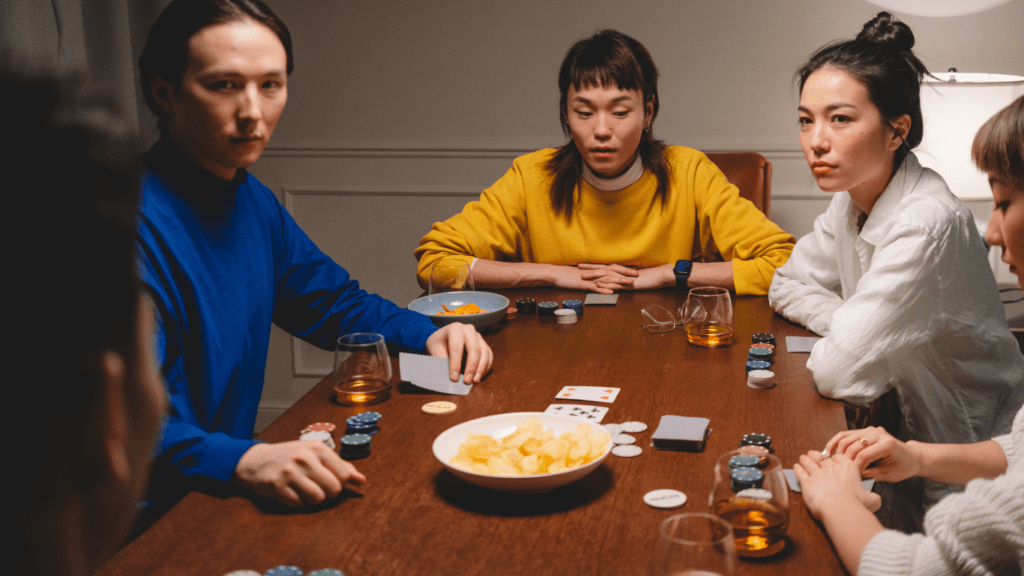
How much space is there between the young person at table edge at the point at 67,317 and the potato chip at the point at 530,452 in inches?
25.0

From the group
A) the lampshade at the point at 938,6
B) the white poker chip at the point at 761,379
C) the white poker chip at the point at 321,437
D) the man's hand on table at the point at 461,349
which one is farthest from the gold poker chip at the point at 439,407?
the lampshade at the point at 938,6

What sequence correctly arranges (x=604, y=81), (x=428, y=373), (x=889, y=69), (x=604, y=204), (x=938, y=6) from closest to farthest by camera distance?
(x=428, y=373) < (x=889, y=69) < (x=604, y=81) < (x=604, y=204) < (x=938, y=6)

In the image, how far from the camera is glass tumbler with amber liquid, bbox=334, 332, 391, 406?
54.2 inches

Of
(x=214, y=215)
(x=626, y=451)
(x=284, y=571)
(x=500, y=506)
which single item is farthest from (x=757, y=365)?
(x=214, y=215)

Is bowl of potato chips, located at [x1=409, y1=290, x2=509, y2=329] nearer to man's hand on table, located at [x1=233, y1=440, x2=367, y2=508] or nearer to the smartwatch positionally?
the smartwatch

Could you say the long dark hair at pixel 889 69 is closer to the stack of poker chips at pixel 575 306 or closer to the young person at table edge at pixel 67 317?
the stack of poker chips at pixel 575 306

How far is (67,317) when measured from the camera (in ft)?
1.23

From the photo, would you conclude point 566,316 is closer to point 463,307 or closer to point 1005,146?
point 463,307

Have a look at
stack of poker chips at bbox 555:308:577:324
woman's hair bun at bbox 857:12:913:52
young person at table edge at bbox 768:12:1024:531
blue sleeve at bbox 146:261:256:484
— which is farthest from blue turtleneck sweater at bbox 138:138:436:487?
woman's hair bun at bbox 857:12:913:52

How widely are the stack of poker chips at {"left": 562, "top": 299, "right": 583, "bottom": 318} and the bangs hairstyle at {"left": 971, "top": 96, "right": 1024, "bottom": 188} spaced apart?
1022mm

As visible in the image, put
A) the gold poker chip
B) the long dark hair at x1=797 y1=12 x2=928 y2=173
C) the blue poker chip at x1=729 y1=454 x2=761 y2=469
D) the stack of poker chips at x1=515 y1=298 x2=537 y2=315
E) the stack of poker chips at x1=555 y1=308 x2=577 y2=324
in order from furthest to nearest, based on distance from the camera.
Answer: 1. the stack of poker chips at x1=515 y1=298 x2=537 y2=315
2. the stack of poker chips at x1=555 y1=308 x2=577 y2=324
3. the long dark hair at x1=797 y1=12 x2=928 y2=173
4. the gold poker chip
5. the blue poker chip at x1=729 y1=454 x2=761 y2=469

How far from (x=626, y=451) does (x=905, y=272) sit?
73 centimetres

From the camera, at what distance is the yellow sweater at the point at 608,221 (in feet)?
8.30

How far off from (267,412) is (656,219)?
8.01ft
